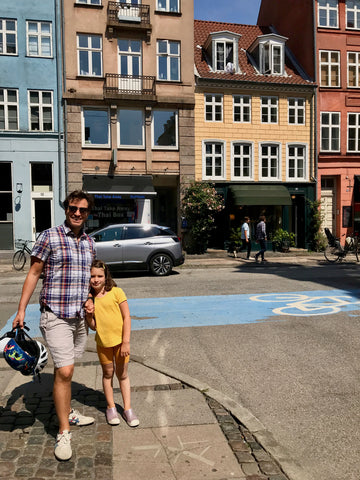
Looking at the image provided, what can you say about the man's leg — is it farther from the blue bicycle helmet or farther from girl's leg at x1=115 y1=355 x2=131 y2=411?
girl's leg at x1=115 y1=355 x2=131 y2=411

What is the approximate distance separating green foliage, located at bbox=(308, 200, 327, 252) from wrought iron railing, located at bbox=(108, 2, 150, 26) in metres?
12.6

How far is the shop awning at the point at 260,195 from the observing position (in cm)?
2173

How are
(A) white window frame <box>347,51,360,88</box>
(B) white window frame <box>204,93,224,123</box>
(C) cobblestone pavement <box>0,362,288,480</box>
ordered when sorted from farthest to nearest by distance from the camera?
(A) white window frame <box>347,51,360,88</box>
(B) white window frame <box>204,93,224,123</box>
(C) cobblestone pavement <box>0,362,288,480</box>

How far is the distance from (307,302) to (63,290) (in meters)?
6.80

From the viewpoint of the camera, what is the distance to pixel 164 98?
2180 centimetres

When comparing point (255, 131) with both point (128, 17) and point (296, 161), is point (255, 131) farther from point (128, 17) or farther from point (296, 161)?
point (128, 17)

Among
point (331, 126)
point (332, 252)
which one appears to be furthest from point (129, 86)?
point (332, 252)

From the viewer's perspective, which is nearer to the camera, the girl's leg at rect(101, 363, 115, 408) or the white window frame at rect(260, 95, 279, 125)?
the girl's leg at rect(101, 363, 115, 408)

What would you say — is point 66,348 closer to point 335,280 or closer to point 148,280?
point 148,280

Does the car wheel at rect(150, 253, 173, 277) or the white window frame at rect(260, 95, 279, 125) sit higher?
→ the white window frame at rect(260, 95, 279, 125)

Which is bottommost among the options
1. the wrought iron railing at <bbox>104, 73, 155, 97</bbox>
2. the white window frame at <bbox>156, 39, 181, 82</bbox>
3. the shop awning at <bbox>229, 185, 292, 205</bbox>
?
the shop awning at <bbox>229, 185, 292, 205</bbox>

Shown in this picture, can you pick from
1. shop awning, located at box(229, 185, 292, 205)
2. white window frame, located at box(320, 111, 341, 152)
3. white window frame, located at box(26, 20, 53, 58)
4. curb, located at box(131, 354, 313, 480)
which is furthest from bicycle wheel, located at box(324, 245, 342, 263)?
white window frame, located at box(26, 20, 53, 58)

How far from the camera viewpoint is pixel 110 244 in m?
13.8

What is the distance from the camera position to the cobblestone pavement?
308 cm
